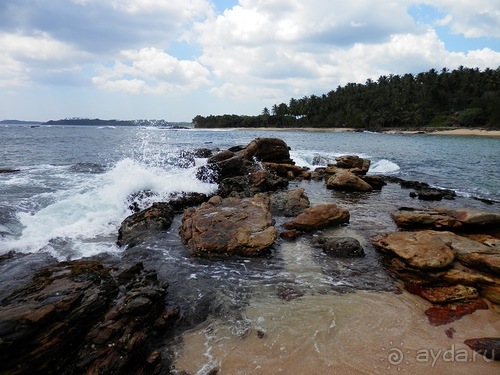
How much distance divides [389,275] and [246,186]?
10.5m

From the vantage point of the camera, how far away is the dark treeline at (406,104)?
322 ft

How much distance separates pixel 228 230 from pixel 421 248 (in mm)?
5328

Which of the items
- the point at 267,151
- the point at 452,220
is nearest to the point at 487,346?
the point at 452,220

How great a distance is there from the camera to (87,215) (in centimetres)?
1269

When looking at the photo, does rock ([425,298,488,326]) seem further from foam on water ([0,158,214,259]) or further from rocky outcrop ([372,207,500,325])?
foam on water ([0,158,214,259])

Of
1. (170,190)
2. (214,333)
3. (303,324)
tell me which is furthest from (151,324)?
(170,190)

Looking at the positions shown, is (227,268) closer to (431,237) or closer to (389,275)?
(389,275)

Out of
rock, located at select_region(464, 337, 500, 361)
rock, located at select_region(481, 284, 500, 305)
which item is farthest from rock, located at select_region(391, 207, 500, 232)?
rock, located at select_region(464, 337, 500, 361)

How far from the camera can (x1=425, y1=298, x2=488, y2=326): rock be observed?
6.30 m

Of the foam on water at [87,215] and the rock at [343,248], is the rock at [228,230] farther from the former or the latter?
the foam on water at [87,215]

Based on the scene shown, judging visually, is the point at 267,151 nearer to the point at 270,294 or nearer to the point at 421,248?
the point at 421,248

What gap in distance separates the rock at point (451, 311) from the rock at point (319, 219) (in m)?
4.99

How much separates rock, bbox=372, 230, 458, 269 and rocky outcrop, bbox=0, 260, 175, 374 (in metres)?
5.85

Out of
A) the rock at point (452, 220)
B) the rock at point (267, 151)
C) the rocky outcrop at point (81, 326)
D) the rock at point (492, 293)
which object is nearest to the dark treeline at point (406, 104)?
the rock at point (267, 151)
